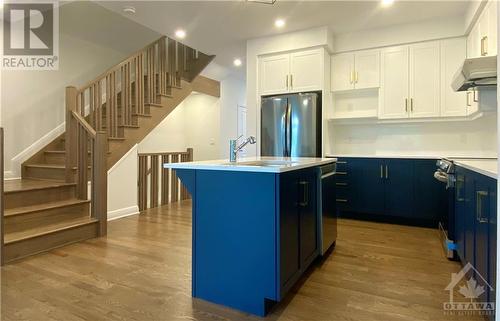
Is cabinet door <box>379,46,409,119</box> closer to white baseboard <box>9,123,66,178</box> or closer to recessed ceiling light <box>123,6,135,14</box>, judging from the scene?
recessed ceiling light <box>123,6,135,14</box>

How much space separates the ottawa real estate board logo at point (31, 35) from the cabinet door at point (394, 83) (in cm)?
446

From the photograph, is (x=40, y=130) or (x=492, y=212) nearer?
(x=492, y=212)

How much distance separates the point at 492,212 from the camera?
4.95 feet

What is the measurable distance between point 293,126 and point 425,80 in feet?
6.02

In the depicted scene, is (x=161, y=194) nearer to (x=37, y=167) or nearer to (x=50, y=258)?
(x=37, y=167)

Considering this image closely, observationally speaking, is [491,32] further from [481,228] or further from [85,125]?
[85,125]

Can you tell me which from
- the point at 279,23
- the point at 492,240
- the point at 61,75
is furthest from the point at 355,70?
the point at 61,75

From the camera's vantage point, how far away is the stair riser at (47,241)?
8.65ft

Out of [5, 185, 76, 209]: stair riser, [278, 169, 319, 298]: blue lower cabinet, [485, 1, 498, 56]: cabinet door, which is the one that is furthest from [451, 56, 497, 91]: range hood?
[5, 185, 76, 209]: stair riser

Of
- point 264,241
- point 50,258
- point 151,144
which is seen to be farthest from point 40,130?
point 264,241

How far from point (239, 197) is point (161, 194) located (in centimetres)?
385

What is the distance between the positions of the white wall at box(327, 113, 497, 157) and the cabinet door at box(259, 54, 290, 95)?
102 cm

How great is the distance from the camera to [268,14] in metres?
3.79

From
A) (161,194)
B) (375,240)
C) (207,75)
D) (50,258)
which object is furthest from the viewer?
(207,75)
